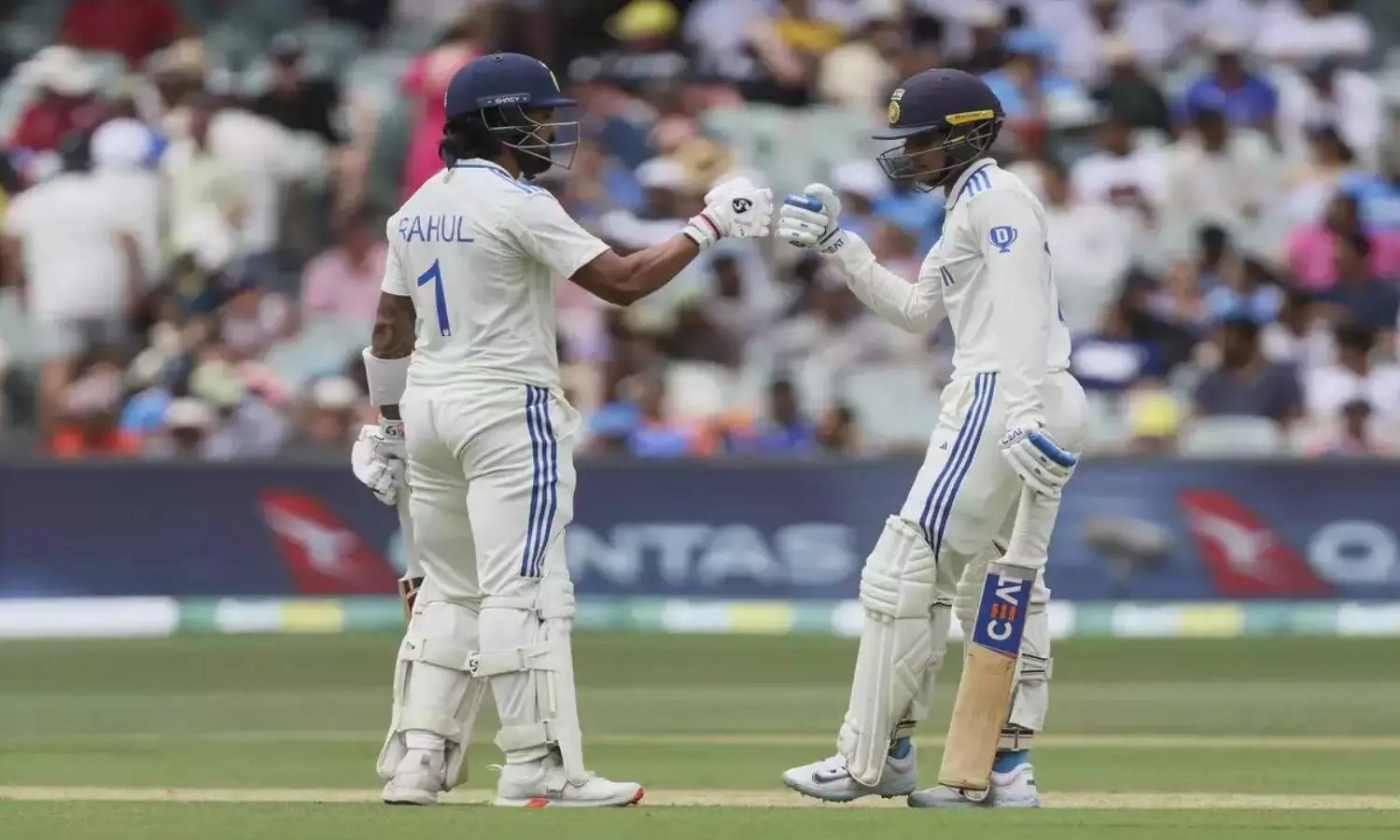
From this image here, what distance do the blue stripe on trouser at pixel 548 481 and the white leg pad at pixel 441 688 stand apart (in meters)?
0.37

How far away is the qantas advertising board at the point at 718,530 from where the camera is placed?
1283cm

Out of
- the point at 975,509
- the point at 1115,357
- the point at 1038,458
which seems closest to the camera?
the point at 1038,458

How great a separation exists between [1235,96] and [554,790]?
9.97 m

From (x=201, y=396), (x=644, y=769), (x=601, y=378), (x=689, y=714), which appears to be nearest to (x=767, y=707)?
(x=689, y=714)

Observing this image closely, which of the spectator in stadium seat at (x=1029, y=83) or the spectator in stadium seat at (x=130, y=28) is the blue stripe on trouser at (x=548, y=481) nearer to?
the spectator in stadium seat at (x=1029, y=83)

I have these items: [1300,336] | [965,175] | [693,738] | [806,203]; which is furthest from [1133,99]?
[965,175]

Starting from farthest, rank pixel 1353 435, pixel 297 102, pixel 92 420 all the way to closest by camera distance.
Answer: pixel 297 102, pixel 92 420, pixel 1353 435

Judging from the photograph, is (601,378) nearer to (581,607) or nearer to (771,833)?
(581,607)

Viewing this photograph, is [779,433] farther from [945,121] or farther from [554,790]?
[554,790]

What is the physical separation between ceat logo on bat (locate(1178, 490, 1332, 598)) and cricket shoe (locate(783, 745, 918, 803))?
623cm

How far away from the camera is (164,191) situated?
15.4 metres

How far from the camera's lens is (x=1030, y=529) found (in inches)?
262

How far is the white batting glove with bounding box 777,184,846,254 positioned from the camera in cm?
706

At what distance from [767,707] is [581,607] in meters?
3.22
